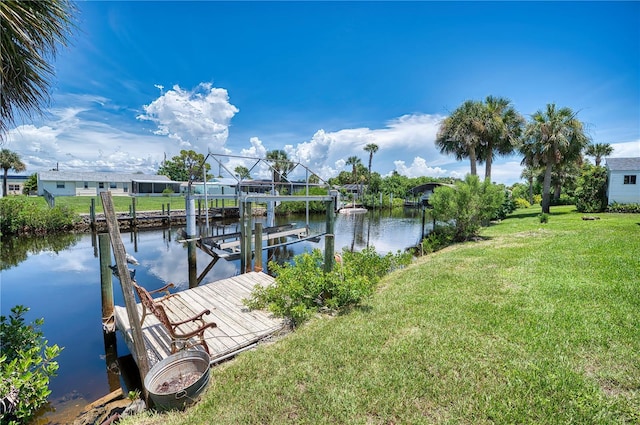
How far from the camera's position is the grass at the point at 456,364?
9.92 ft

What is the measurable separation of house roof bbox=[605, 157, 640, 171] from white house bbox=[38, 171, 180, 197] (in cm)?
4855

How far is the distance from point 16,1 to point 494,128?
26.9 m

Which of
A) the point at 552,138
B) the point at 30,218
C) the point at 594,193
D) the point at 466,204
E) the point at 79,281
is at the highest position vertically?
the point at 552,138

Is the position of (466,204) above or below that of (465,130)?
below

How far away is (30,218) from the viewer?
18.8 metres

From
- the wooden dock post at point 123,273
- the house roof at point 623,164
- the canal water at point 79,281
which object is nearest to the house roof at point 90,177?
the canal water at point 79,281

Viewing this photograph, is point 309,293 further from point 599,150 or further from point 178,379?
point 599,150

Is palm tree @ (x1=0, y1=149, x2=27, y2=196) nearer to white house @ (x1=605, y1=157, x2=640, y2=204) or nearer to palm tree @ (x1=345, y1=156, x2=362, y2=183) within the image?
palm tree @ (x1=345, y1=156, x2=362, y2=183)

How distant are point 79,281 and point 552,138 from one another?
28767 millimetres

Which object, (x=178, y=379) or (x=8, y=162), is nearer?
(x=178, y=379)

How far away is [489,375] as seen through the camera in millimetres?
3500

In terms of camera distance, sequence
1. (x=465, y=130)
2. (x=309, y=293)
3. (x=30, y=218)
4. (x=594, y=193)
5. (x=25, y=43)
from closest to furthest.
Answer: (x=25, y=43) < (x=309, y=293) < (x=30, y=218) < (x=594, y=193) < (x=465, y=130)

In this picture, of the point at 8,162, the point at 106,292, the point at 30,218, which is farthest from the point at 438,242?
the point at 8,162

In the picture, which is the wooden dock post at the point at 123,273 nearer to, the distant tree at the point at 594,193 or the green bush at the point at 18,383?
the green bush at the point at 18,383
